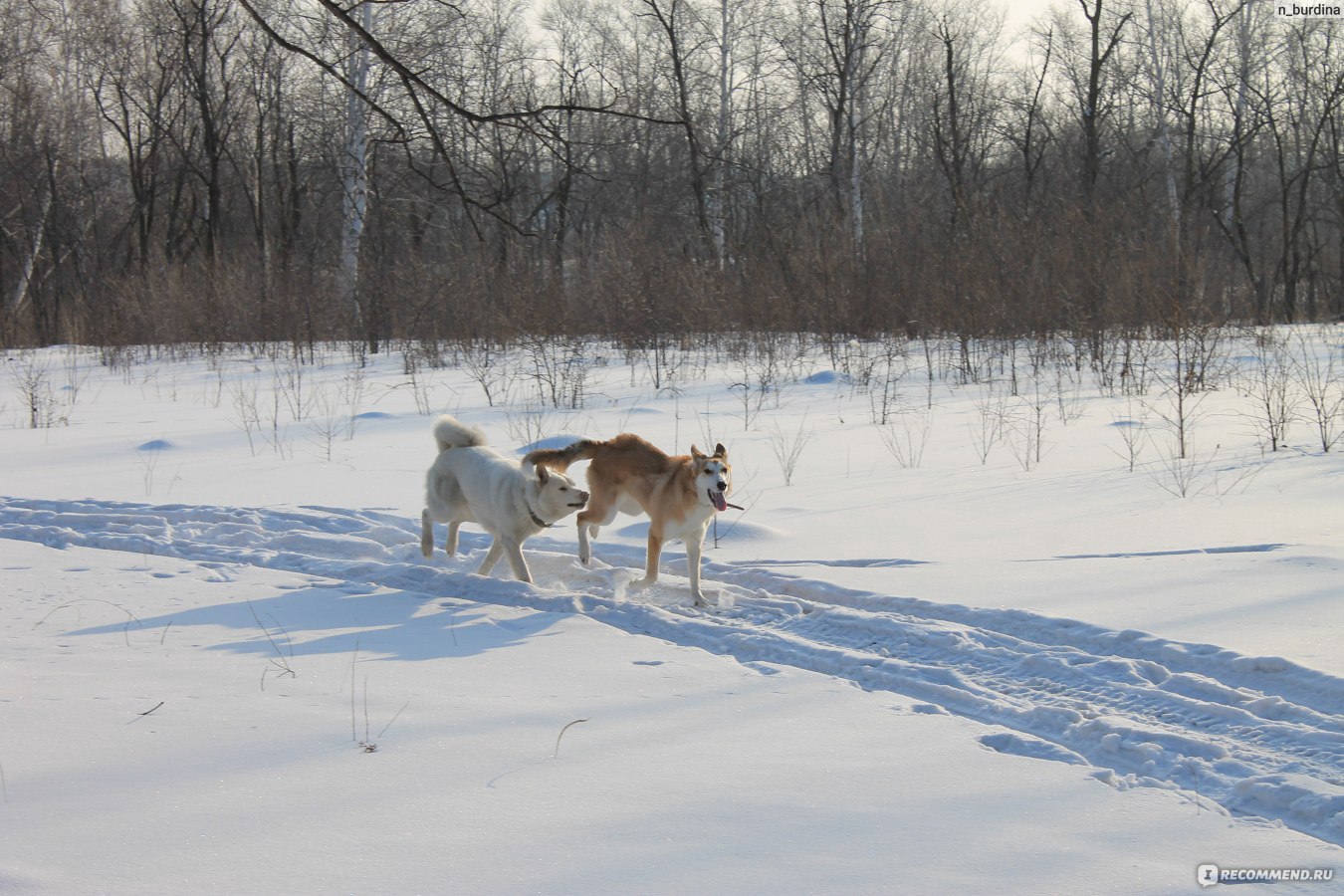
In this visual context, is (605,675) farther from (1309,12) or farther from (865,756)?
(1309,12)

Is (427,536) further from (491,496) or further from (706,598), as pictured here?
(706,598)

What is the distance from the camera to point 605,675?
416cm

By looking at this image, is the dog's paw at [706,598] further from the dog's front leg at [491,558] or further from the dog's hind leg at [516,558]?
the dog's front leg at [491,558]

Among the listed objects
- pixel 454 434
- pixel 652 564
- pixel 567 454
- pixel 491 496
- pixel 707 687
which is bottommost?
pixel 707 687

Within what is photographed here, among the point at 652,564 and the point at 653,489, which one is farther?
the point at 653,489

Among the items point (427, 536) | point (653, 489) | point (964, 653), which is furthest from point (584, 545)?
point (964, 653)

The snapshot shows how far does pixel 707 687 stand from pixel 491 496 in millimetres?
2379

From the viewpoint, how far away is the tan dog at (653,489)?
18.2ft

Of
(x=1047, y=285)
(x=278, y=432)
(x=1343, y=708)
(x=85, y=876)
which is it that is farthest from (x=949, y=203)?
(x=85, y=876)

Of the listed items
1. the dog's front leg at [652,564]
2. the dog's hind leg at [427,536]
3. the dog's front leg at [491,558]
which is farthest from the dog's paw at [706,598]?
the dog's hind leg at [427,536]

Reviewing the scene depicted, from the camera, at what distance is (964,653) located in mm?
4320

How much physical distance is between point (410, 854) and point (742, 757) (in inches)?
42.7

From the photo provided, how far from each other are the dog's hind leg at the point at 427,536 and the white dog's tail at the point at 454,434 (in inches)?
17.0

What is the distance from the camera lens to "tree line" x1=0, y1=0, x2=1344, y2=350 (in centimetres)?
809
